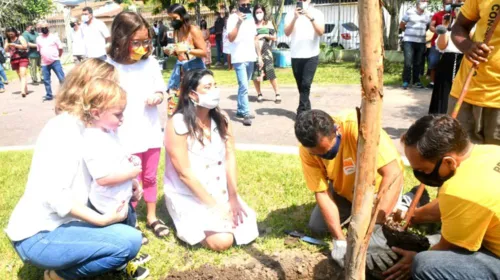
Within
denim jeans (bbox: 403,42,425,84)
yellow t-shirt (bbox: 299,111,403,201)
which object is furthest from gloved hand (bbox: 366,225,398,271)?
denim jeans (bbox: 403,42,425,84)

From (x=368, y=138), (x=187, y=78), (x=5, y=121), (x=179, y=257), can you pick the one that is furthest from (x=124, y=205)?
(x=5, y=121)

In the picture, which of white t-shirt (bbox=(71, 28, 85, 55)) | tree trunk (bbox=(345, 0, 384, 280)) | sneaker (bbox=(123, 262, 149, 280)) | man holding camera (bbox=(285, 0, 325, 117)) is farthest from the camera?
white t-shirt (bbox=(71, 28, 85, 55))

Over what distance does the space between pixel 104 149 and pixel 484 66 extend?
7.70 feet

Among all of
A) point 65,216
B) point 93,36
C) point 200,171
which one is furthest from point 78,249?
point 93,36

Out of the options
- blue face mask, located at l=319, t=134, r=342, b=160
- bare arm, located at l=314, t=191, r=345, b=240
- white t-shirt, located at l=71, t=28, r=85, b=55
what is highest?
white t-shirt, located at l=71, t=28, r=85, b=55

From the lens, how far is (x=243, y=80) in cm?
643

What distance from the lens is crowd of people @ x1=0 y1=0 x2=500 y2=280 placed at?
211 cm

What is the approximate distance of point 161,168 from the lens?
16.1 feet

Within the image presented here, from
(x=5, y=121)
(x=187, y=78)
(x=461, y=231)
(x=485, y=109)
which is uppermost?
(x=187, y=78)

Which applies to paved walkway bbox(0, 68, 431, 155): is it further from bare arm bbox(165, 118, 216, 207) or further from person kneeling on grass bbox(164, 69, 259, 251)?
bare arm bbox(165, 118, 216, 207)

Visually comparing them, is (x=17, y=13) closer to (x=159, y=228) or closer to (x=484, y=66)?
(x=159, y=228)

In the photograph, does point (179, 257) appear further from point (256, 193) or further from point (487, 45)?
point (487, 45)

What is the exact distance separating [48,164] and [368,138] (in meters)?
1.58

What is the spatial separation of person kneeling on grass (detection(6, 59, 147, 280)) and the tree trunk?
122 centimetres
